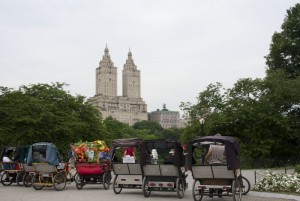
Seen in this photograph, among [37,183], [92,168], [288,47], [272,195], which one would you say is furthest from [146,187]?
[288,47]

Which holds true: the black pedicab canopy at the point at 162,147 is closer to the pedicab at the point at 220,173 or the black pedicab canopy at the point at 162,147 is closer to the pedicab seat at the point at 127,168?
the pedicab seat at the point at 127,168

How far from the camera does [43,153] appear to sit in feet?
64.6

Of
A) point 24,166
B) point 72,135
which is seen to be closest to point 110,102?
point 72,135

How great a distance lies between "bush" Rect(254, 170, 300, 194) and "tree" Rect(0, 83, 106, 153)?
72.8 feet

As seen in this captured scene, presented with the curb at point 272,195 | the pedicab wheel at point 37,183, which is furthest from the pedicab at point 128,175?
the curb at point 272,195

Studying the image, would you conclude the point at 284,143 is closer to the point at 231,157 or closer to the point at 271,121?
the point at 271,121

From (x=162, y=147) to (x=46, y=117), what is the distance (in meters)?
21.7

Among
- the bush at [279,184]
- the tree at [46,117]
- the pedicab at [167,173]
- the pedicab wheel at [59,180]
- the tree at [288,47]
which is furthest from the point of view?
the tree at [288,47]

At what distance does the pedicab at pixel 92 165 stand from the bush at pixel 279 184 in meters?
6.41

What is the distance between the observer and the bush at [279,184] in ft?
50.3

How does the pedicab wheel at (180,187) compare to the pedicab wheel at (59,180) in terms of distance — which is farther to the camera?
the pedicab wheel at (59,180)

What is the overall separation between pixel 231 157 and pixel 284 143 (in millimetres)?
26805

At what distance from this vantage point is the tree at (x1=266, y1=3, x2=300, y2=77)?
42969 millimetres

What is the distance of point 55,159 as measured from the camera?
717 inches
